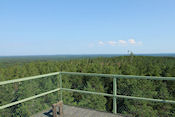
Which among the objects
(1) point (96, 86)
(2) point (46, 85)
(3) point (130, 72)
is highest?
(2) point (46, 85)

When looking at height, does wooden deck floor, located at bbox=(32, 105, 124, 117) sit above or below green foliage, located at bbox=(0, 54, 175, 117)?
above

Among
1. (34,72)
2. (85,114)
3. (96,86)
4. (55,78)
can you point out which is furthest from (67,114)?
(34,72)

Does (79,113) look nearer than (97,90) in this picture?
Yes

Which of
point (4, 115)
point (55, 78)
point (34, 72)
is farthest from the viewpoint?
point (34, 72)

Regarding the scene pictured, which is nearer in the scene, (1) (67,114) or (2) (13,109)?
(1) (67,114)

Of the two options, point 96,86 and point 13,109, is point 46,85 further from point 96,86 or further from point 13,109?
point 96,86

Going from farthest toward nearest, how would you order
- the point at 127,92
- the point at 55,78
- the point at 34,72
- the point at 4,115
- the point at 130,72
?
the point at 34,72 → the point at 130,72 → the point at 127,92 → the point at 55,78 → the point at 4,115

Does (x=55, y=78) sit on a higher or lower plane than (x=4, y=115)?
higher

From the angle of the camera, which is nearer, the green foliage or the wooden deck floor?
the wooden deck floor

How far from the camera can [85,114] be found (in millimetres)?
3113

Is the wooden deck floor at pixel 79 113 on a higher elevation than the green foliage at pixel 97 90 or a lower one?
higher

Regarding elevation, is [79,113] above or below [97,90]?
above

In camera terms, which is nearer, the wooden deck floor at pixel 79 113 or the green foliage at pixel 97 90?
the wooden deck floor at pixel 79 113

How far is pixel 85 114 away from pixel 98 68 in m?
11.6
